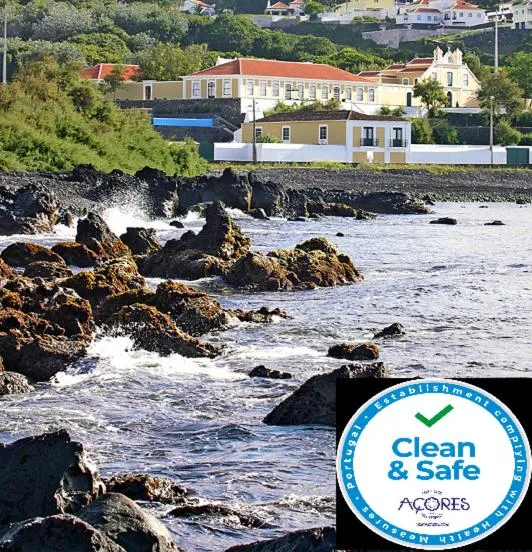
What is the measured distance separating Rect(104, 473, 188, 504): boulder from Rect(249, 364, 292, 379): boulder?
531 cm

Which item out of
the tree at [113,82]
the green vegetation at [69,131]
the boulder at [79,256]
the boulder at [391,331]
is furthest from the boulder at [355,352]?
the tree at [113,82]

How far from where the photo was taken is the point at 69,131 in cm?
5678

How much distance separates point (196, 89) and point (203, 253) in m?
68.4

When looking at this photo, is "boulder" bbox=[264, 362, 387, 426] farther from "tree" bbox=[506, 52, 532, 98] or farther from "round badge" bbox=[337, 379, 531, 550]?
"tree" bbox=[506, 52, 532, 98]

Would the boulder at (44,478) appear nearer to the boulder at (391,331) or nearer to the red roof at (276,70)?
the boulder at (391,331)

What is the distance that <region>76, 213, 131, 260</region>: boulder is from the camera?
1104 inches

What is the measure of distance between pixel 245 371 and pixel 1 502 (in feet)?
24.8

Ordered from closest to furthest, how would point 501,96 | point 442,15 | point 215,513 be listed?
point 215,513, point 501,96, point 442,15

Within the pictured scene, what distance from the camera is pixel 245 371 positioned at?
15.1 meters

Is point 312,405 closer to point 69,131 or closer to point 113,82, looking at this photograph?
point 69,131

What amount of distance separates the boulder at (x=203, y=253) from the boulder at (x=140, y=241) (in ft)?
3.80

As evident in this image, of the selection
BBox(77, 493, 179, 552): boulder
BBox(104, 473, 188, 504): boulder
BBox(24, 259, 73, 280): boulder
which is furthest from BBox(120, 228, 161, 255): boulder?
BBox(77, 493, 179, 552): boulder

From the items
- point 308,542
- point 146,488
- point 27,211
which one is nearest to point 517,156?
point 27,211

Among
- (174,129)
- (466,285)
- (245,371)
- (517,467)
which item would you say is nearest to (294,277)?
(466,285)
